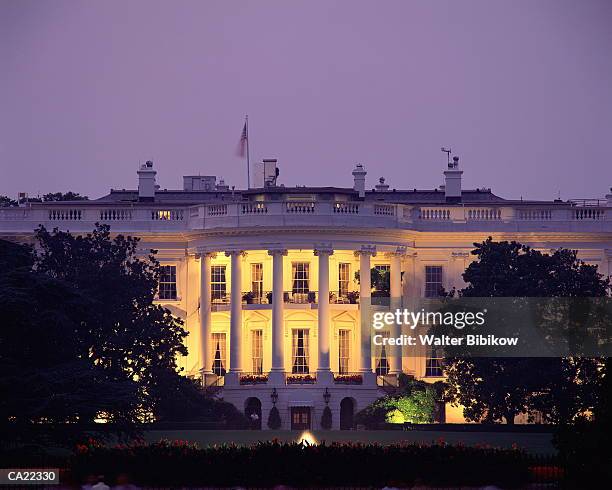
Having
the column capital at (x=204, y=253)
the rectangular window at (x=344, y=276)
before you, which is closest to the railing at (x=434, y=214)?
the rectangular window at (x=344, y=276)

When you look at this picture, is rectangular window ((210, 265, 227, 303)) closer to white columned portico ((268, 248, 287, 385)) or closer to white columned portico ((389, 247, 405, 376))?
white columned portico ((268, 248, 287, 385))

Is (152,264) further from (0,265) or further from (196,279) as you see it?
(0,265)

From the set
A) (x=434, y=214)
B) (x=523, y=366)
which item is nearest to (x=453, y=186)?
(x=434, y=214)

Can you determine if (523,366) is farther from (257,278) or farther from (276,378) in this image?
(257,278)

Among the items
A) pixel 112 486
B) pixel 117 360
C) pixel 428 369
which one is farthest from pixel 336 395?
pixel 112 486

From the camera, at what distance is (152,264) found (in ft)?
454

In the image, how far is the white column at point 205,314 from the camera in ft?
445

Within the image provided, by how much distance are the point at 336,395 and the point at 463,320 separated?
9287mm

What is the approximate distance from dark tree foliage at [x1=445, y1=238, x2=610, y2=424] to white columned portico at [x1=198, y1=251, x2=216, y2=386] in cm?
1493

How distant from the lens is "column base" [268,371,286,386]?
13162cm

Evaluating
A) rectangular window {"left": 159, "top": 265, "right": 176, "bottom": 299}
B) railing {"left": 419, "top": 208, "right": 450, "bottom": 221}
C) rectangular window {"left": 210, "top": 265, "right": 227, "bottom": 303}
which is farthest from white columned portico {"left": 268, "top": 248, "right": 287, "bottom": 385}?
railing {"left": 419, "top": 208, "right": 450, "bottom": 221}

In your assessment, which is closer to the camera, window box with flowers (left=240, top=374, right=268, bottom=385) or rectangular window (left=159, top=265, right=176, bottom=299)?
window box with flowers (left=240, top=374, right=268, bottom=385)

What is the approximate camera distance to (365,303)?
134375mm

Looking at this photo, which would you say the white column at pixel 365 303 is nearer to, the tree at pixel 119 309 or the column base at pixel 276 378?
the column base at pixel 276 378
